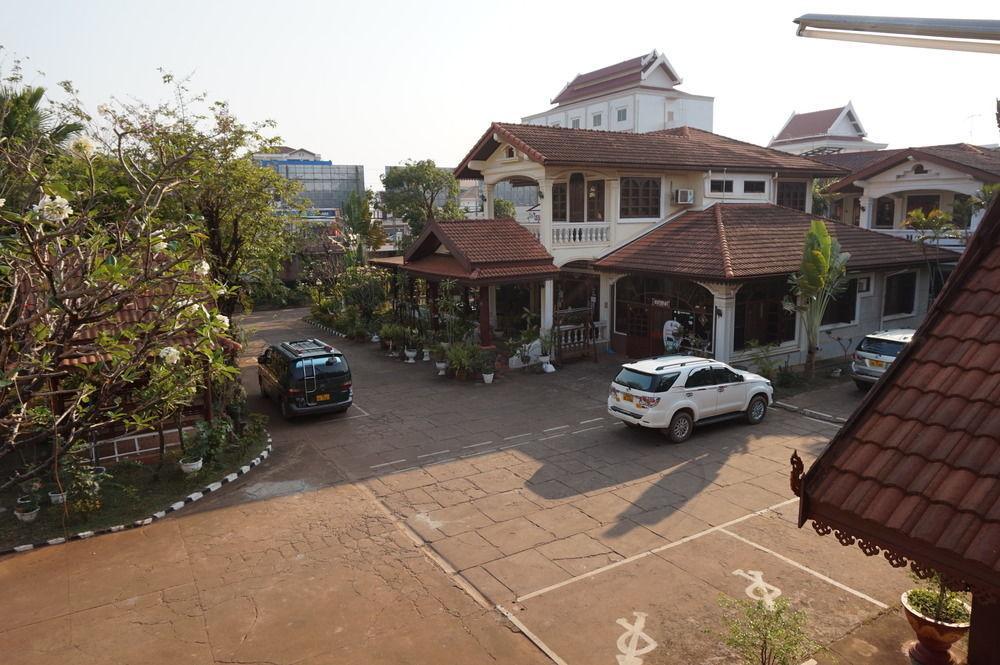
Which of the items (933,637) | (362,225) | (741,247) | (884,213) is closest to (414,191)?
(362,225)

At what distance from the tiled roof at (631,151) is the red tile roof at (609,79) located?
39.2 metres

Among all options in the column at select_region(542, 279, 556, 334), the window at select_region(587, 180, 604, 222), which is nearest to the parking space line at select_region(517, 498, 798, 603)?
the column at select_region(542, 279, 556, 334)

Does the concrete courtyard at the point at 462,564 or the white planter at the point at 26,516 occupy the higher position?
the white planter at the point at 26,516

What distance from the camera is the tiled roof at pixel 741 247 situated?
19.6 metres

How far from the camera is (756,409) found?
621 inches

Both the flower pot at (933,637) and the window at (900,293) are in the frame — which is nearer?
the flower pot at (933,637)

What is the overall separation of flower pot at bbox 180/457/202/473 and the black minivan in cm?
368

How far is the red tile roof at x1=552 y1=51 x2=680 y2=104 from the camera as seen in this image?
2491 inches

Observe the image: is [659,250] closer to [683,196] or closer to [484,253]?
[683,196]

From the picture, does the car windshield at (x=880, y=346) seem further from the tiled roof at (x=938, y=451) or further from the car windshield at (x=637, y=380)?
the tiled roof at (x=938, y=451)

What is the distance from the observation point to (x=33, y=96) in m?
13.7

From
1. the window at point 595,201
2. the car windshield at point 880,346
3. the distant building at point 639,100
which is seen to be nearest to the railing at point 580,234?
the window at point 595,201

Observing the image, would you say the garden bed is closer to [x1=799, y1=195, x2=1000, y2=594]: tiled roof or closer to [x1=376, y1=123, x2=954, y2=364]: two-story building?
[x1=376, y1=123, x2=954, y2=364]: two-story building

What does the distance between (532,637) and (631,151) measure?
19043 mm
